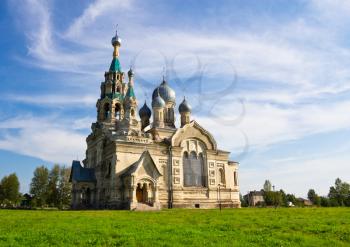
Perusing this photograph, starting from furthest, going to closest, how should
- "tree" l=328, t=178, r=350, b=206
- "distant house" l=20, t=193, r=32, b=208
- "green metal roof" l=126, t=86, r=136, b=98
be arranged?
1. "tree" l=328, t=178, r=350, b=206
2. "distant house" l=20, t=193, r=32, b=208
3. "green metal roof" l=126, t=86, r=136, b=98

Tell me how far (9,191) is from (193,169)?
30417 millimetres

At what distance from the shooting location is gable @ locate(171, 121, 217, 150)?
3870 cm

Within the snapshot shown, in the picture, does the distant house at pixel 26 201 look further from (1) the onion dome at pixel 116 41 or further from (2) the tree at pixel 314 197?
(2) the tree at pixel 314 197

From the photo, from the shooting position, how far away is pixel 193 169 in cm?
3906

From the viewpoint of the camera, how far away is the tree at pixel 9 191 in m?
51.8

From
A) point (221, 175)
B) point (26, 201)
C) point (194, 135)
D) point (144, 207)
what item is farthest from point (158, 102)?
point (26, 201)

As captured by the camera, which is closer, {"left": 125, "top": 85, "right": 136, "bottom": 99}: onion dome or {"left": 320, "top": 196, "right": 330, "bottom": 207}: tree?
{"left": 125, "top": 85, "right": 136, "bottom": 99}: onion dome

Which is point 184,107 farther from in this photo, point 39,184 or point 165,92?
point 39,184

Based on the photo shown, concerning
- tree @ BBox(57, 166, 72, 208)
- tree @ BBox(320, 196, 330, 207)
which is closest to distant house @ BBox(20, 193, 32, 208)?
tree @ BBox(57, 166, 72, 208)

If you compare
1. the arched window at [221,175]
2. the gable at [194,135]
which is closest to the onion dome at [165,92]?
the gable at [194,135]

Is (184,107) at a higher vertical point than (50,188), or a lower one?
higher

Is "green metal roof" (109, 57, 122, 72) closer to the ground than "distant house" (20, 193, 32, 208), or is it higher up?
higher up

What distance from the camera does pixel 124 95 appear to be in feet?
140

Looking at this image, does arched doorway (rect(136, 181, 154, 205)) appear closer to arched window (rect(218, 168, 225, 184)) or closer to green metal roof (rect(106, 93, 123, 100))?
arched window (rect(218, 168, 225, 184))
